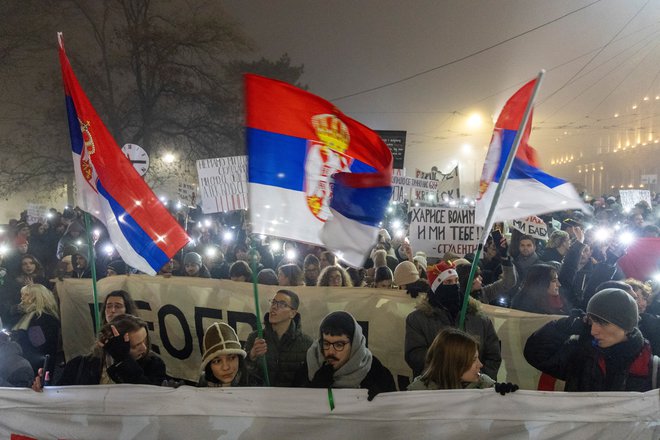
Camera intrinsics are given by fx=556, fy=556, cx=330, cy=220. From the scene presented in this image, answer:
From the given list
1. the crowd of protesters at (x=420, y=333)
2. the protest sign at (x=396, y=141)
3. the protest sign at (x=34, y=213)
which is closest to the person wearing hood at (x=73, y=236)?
the crowd of protesters at (x=420, y=333)

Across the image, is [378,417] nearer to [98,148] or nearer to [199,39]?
[98,148]

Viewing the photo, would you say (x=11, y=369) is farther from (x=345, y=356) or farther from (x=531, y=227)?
(x=531, y=227)

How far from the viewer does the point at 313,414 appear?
9.46 feet

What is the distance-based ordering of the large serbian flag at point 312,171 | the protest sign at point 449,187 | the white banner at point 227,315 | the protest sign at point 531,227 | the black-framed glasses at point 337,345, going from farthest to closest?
the protest sign at point 449,187 < the protest sign at point 531,227 < the white banner at point 227,315 < the large serbian flag at point 312,171 < the black-framed glasses at point 337,345

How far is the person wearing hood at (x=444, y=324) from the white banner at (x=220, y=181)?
6.10 metres

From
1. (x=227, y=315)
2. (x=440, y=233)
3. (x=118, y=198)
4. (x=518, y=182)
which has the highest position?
(x=518, y=182)

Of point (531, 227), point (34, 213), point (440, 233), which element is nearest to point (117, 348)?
point (440, 233)

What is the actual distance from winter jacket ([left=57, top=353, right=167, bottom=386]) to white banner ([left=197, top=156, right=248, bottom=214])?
238 inches

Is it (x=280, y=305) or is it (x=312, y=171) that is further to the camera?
(x=280, y=305)

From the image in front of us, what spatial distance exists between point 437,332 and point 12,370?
2958mm

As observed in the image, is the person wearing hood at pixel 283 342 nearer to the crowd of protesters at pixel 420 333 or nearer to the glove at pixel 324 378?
the crowd of protesters at pixel 420 333

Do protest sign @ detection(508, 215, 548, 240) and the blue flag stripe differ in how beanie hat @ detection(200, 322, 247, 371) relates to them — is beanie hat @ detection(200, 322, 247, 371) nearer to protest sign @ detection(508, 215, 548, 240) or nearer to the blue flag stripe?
the blue flag stripe

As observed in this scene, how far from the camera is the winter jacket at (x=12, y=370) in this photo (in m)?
3.78

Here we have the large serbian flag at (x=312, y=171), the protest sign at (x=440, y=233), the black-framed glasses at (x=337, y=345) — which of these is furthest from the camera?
the protest sign at (x=440, y=233)
